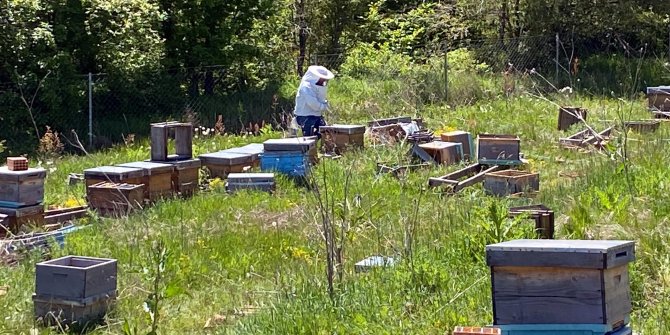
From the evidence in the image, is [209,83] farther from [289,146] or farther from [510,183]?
[510,183]

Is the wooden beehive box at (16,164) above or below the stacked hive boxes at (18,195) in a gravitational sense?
above

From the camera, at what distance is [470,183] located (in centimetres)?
1099

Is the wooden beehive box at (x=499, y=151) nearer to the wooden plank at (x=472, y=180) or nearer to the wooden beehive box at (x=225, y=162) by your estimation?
the wooden plank at (x=472, y=180)

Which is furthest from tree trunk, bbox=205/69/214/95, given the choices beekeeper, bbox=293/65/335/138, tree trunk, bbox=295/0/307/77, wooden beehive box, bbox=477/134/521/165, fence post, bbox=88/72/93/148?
wooden beehive box, bbox=477/134/521/165

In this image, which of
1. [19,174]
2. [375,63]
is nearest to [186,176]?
[19,174]

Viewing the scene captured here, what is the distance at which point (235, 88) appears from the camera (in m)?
20.4

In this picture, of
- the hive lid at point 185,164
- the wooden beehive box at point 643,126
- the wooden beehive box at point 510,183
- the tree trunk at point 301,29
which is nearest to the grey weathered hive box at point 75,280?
the hive lid at point 185,164

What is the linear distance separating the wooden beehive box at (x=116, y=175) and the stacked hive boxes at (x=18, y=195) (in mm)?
1017

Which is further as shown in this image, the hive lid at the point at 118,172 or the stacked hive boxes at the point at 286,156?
the stacked hive boxes at the point at 286,156

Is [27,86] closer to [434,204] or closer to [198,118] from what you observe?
[198,118]

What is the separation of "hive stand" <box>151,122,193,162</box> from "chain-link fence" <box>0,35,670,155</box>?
3.72 metres

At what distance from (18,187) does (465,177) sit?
529cm

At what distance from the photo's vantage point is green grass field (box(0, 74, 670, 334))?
6070mm

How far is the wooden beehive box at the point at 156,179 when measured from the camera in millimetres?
10750
